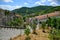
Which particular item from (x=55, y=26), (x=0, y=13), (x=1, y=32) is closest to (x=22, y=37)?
(x=1, y=32)

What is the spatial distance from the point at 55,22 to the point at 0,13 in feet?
20.5

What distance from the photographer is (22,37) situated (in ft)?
36.8

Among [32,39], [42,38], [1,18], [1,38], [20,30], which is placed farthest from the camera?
[1,18]

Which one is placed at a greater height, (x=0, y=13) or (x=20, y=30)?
(x=0, y=13)

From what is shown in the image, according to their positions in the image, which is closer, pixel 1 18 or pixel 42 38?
pixel 42 38

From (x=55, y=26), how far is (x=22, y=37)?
195 inches

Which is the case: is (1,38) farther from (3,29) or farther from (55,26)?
(55,26)

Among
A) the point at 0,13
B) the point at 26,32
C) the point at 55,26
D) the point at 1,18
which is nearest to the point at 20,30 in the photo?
the point at 26,32

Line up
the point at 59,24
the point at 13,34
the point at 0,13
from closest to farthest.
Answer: the point at 13,34, the point at 59,24, the point at 0,13

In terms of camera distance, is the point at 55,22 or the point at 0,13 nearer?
the point at 55,22

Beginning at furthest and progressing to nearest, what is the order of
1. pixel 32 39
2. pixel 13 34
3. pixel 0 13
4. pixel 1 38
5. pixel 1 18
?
pixel 0 13, pixel 1 18, pixel 32 39, pixel 13 34, pixel 1 38

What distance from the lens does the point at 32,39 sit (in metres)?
11.7

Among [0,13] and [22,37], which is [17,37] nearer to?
[22,37]

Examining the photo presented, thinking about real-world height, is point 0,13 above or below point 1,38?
above
